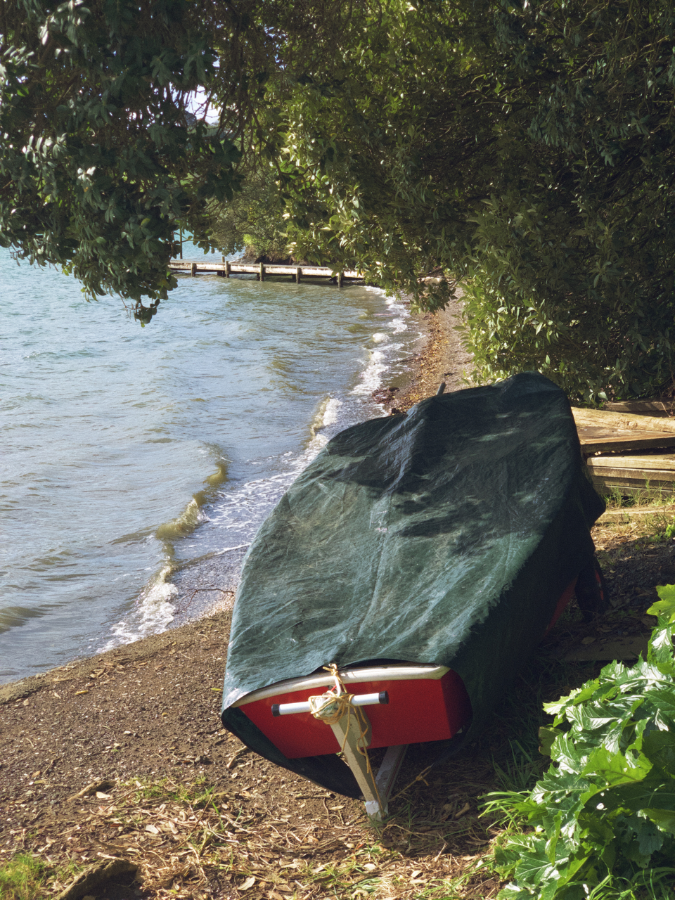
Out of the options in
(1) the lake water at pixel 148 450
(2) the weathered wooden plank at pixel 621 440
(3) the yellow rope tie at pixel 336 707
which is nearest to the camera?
(3) the yellow rope tie at pixel 336 707

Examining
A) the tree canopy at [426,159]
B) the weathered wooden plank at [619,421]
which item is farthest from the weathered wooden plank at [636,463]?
the tree canopy at [426,159]

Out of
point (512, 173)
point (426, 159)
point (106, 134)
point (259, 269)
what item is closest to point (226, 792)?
point (106, 134)

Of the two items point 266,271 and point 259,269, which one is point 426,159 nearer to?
point 266,271

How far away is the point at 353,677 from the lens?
3641 mm

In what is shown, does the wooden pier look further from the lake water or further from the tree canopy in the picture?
the tree canopy

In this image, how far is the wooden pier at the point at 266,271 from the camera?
4400 cm

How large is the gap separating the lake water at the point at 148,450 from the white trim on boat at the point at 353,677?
158 inches

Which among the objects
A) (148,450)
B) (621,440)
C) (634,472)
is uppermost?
(621,440)

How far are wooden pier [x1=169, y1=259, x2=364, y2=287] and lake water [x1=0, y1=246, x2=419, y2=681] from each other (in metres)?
13.5

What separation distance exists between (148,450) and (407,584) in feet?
33.4

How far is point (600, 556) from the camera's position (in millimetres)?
6172

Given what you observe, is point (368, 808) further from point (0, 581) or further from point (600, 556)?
point (0, 581)

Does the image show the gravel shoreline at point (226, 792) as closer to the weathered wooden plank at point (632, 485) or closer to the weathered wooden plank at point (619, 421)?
the weathered wooden plank at point (632, 485)

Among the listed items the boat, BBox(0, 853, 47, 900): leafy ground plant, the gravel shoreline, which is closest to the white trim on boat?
the boat
